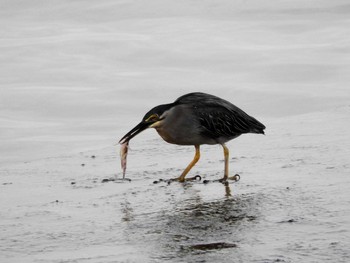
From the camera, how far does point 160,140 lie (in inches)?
464

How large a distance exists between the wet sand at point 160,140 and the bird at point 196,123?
0.35m

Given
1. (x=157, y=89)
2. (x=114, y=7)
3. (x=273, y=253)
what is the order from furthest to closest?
(x=114, y=7) → (x=157, y=89) → (x=273, y=253)

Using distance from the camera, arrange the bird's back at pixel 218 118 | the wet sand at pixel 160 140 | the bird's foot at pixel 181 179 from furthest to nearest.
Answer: the bird's back at pixel 218 118
the bird's foot at pixel 181 179
the wet sand at pixel 160 140

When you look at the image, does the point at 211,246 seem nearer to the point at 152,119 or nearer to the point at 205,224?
the point at 205,224

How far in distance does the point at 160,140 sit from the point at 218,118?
212 centimetres

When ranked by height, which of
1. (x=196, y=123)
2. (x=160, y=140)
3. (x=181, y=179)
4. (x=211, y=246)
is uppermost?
(x=196, y=123)

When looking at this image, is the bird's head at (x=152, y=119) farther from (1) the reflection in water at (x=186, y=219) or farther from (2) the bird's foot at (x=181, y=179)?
(1) the reflection in water at (x=186, y=219)

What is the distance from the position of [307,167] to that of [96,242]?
9.93ft

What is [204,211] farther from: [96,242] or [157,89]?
[157,89]

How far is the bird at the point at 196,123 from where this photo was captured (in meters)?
9.49

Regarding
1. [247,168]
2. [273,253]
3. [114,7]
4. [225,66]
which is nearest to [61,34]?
[114,7]

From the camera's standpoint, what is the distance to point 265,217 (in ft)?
25.1

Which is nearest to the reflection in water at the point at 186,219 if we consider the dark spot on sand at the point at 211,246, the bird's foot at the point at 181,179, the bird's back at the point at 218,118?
the dark spot on sand at the point at 211,246

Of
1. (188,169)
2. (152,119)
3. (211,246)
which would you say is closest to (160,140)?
(188,169)
